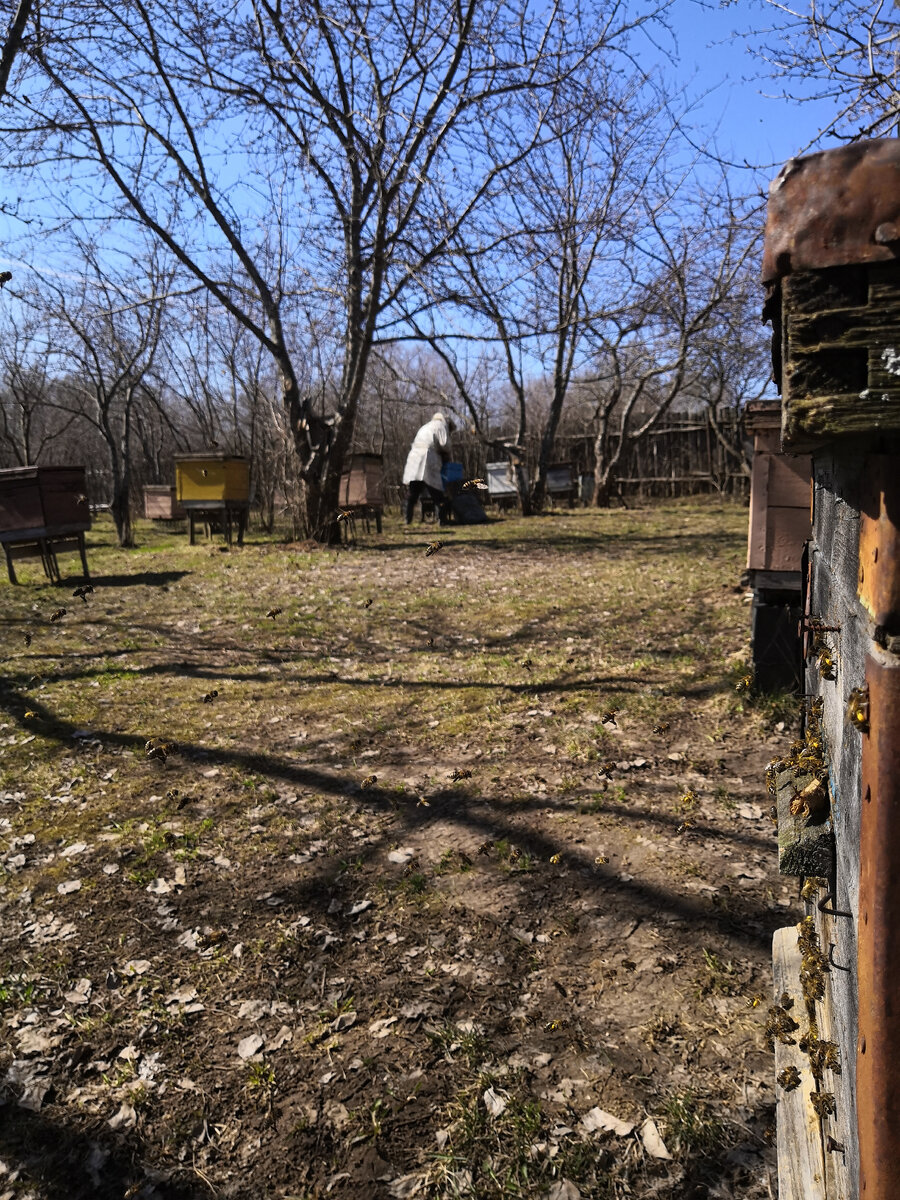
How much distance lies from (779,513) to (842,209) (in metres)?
4.64

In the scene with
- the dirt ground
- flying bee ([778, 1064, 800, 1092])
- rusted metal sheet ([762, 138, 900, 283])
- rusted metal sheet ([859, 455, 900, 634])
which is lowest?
the dirt ground

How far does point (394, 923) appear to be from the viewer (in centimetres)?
369

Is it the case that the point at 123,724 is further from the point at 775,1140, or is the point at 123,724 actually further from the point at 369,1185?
the point at 775,1140

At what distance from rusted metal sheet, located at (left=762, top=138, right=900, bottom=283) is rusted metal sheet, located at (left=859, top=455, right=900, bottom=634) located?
23 cm

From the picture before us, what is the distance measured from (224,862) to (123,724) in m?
2.45

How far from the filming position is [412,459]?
17703mm

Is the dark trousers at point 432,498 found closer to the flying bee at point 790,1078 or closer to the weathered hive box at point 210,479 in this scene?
the weathered hive box at point 210,479

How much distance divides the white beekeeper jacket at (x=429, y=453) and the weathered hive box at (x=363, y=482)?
119 centimetres

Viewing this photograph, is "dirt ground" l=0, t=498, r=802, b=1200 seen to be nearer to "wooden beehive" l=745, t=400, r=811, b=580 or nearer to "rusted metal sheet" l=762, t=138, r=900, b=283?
"wooden beehive" l=745, t=400, r=811, b=580

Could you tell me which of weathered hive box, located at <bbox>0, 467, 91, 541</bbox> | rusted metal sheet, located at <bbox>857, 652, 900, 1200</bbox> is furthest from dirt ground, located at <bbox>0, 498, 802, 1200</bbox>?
weathered hive box, located at <bbox>0, 467, 91, 541</bbox>

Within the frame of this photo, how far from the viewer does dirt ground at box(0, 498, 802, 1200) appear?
2.60 metres

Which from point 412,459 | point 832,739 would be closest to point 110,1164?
point 832,739

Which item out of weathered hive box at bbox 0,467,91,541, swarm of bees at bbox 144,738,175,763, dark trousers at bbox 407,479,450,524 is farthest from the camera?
dark trousers at bbox 407,479,450,524

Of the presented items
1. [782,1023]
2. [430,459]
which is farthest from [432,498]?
[782,1023]
